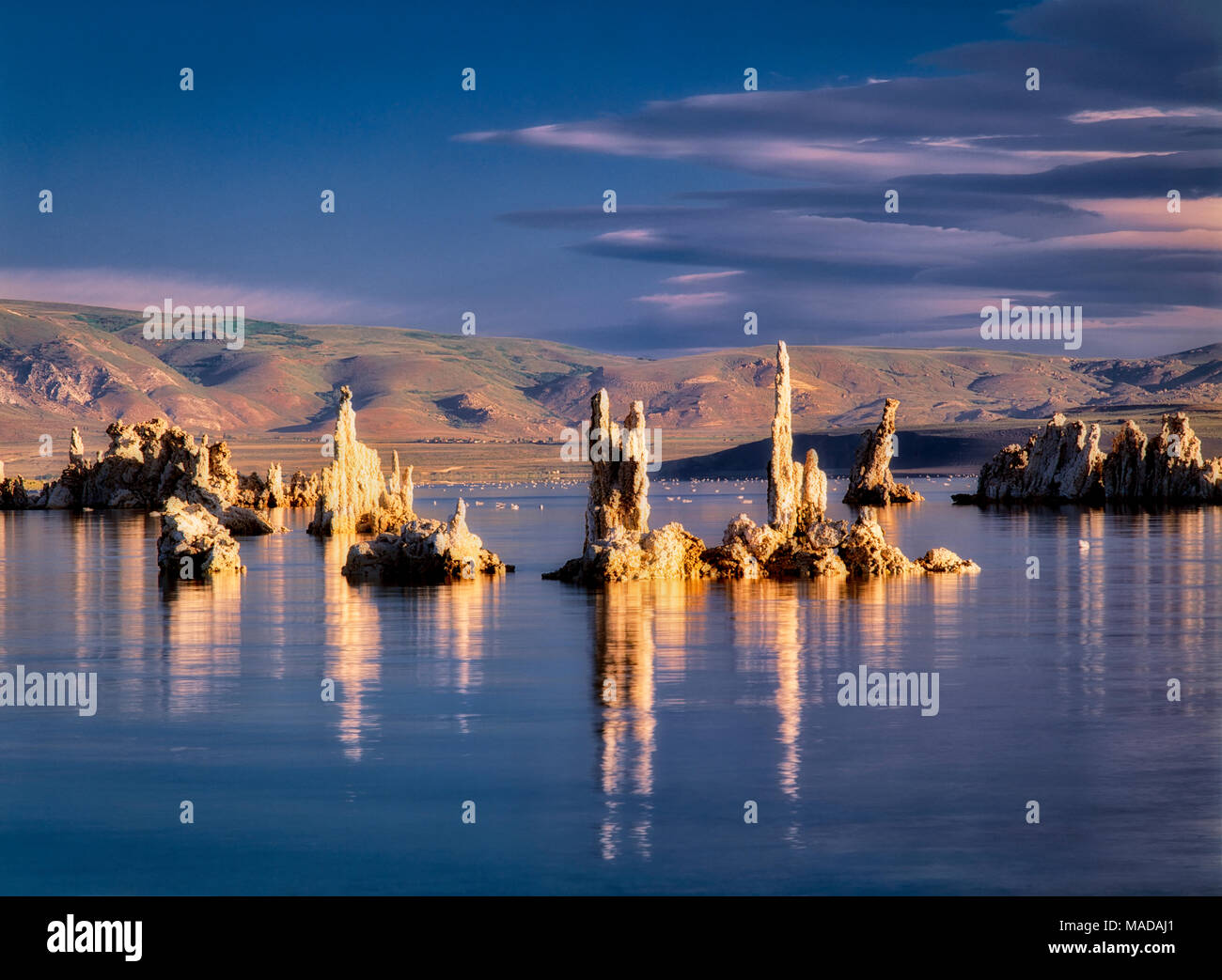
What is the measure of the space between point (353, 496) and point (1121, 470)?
2070 inches

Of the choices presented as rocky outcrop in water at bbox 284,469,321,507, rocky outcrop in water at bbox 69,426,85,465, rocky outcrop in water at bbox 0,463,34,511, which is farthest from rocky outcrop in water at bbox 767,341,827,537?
rocky outcrop in water at bbox 0,463,34,511

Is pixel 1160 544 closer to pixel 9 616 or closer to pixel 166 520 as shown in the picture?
pixel 166 520

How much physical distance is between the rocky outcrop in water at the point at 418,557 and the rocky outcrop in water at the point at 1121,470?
59426mm

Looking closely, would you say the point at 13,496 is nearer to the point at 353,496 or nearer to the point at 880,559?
the point at 353,496

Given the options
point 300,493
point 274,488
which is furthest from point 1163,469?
point 274,488

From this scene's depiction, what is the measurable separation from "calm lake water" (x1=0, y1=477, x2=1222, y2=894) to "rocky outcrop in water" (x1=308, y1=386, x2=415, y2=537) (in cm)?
2548

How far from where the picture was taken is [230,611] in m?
36.1

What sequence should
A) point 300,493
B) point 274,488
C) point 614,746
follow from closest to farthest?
1. point 614,746
2. point 274,488
3. point 300,493

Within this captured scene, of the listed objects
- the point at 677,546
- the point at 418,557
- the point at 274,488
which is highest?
the point at 274,488

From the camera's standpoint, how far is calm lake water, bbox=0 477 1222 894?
14.6m

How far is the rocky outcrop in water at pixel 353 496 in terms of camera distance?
64.4 metres

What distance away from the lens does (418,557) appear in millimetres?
43969

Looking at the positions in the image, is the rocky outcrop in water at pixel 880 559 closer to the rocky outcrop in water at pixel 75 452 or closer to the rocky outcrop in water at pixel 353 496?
the rocky outcrop in water at pixel 353 496
